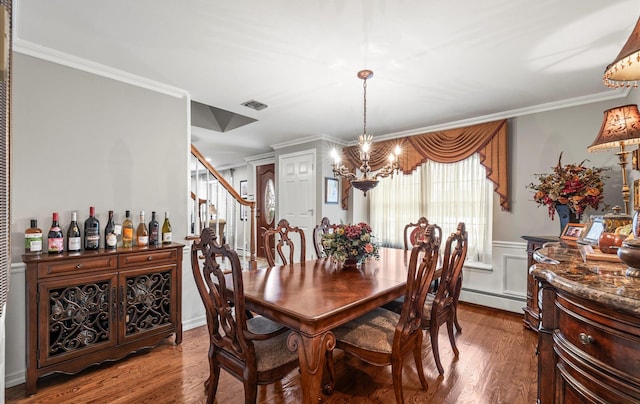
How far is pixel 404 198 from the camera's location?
449 centimetres

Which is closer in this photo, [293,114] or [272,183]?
[293,114]

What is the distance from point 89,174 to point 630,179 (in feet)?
15.8

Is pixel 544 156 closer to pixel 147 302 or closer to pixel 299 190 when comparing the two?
pixel 299 190

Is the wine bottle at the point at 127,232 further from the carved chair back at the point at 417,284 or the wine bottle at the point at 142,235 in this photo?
the carved chair back at the point at 417,284

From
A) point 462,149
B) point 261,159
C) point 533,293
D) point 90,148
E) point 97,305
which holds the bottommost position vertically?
point 533,293

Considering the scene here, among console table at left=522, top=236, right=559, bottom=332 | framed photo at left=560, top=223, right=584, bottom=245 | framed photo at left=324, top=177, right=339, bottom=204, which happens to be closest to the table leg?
framed photo at left=560, top=223, right=584, bottom=245

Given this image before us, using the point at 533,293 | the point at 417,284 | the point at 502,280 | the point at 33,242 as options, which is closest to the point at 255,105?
the point at 33,242

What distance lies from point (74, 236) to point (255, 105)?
6.82ft

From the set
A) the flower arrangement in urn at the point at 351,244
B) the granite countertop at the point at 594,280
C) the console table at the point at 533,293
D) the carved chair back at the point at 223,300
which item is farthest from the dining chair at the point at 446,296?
the carved chair back at the point at 223,300

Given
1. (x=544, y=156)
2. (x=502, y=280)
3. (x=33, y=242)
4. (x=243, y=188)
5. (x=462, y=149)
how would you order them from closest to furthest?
(x=33, y=242) < (x=544, y=156) < (x=502, y=280) < (x=462, y=149) < (x=243, y=188)

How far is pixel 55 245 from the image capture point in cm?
219

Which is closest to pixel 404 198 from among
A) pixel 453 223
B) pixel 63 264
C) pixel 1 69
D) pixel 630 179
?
pixel 453 223

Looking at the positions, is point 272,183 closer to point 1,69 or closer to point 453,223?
point 453,223

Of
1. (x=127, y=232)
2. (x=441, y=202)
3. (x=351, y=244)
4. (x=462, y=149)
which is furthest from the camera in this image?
(x=441, y=202)
